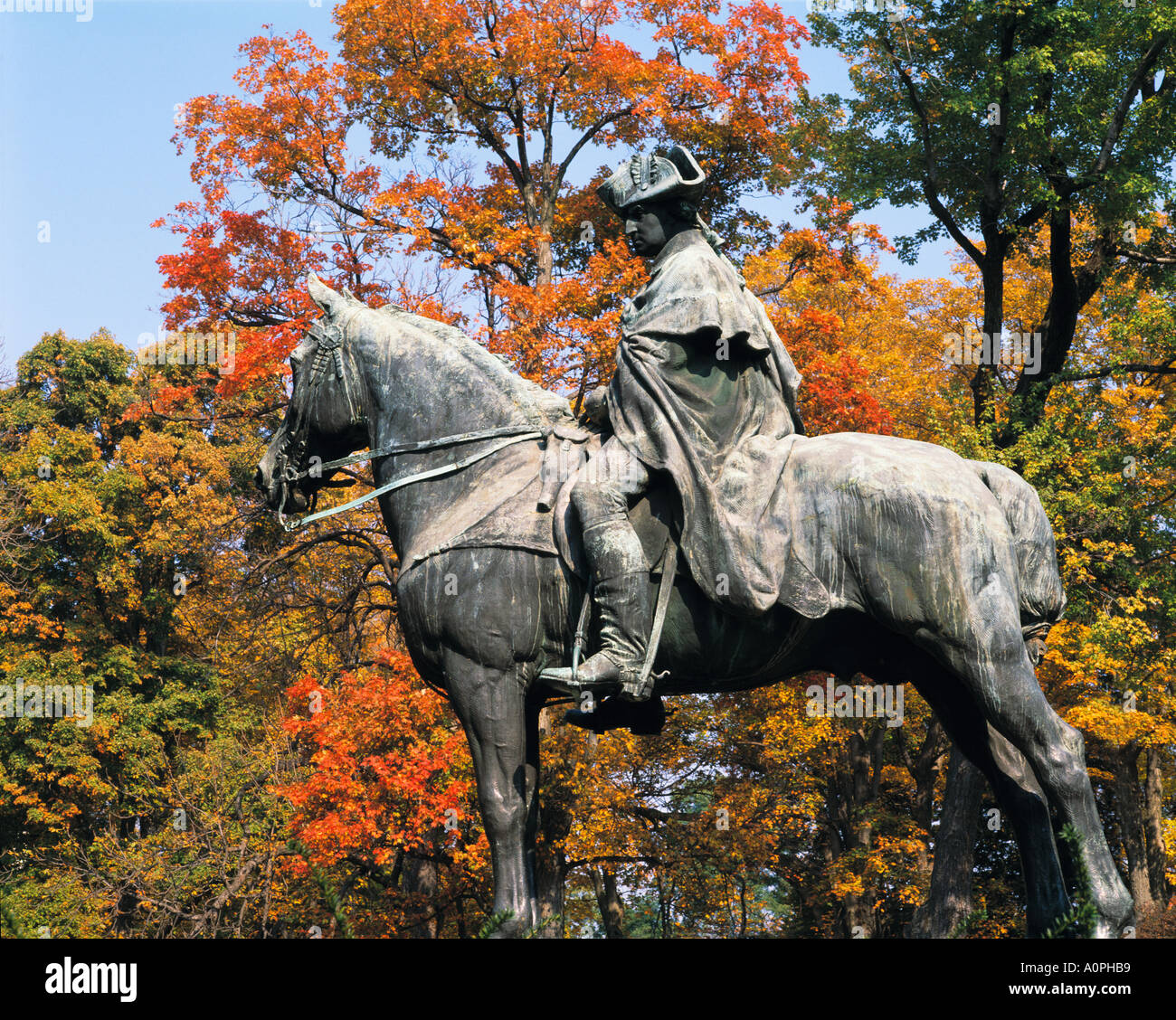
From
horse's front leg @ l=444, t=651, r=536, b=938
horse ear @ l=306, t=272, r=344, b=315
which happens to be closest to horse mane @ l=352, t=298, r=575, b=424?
horse ear @ l=306, t=272, r=344, b=315

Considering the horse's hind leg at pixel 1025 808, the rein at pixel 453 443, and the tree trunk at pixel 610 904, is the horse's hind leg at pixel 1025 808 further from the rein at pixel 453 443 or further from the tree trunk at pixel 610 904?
the tree trunk at pixel 610 904

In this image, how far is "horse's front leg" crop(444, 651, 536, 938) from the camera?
Result: 17.9 feet

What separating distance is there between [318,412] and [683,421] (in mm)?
1902

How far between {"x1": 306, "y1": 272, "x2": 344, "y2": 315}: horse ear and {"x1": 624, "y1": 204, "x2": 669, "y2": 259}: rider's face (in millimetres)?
1534

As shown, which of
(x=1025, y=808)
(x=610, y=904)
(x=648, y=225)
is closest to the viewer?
(x=1025, y=808)

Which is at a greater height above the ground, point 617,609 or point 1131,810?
point 617,609

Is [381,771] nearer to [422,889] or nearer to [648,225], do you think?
[422,889]

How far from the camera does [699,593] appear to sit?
5711 mm

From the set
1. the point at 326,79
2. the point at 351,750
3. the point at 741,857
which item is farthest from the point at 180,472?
the point at 741,857

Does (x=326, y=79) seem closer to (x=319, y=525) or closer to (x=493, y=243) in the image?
(x=493, y=243)

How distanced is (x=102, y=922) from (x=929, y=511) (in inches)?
701

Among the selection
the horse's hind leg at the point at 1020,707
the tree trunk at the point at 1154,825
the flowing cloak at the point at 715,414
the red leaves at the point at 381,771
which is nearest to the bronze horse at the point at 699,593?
the horse's hind leg at the point at 1020,707

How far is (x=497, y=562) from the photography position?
570 centimetres

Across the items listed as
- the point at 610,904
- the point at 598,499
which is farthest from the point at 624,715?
the point at 610,904
